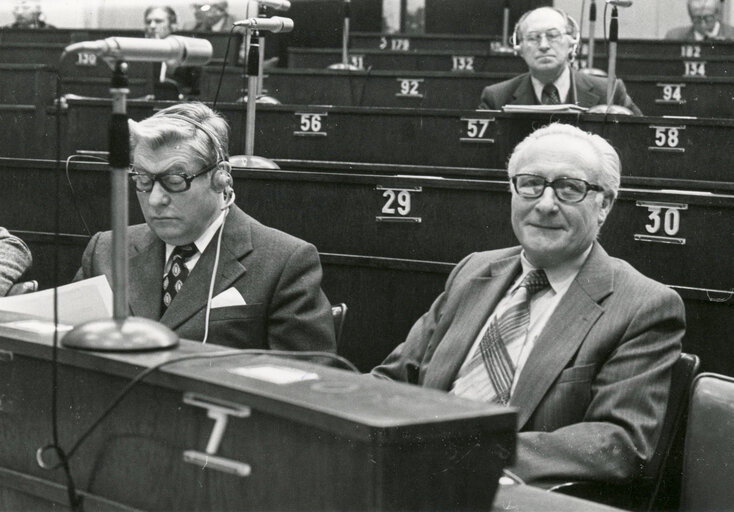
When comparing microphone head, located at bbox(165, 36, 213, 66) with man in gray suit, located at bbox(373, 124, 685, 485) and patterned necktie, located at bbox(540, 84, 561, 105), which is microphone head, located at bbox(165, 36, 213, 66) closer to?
man in gray suit, located at bbox(373, 124, 685, 485)

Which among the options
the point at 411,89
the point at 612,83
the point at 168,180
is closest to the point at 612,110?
the point at 612,83

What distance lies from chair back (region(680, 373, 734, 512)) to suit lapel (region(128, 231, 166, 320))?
3.85 feet

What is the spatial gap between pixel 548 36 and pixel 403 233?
2.13 meters

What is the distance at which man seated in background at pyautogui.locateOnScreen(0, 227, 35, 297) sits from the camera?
118 inches

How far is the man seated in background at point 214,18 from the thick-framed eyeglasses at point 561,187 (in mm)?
6953

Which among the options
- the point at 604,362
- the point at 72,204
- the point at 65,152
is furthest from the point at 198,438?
the point at 65,152

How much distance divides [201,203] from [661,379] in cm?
104

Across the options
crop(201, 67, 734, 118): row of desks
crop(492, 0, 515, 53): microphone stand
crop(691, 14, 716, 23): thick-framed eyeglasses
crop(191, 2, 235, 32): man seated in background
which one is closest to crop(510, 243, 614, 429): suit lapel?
crop(201, 67, 734, 118): row of desks

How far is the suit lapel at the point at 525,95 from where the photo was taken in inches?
219

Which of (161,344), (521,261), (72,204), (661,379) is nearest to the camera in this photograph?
(161,344)

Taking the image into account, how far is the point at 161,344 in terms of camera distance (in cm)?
151

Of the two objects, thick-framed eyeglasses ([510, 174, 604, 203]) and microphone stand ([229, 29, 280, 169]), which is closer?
thick-framed eyeglasses ([510, 174, 604, 203])

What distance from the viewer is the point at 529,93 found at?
5602 mm

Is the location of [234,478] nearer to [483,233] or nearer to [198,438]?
[198,438]
